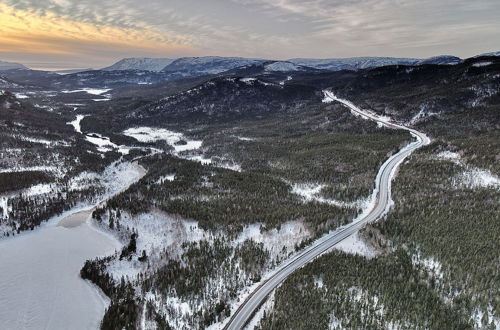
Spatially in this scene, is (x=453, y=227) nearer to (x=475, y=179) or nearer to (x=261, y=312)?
(x=475, y=179)

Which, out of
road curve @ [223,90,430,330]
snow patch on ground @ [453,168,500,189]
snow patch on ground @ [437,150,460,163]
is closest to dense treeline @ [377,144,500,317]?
snow patch on ground @ [453,168,500,189]

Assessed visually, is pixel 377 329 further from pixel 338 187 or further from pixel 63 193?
pixel 63 193

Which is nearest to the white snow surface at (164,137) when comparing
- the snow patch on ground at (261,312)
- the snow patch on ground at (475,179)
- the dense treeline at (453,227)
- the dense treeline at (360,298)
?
the dense treeline at (453,227)

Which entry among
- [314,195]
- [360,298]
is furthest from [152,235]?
[360,298]

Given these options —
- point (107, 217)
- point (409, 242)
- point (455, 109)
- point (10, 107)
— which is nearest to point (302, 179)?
point (409, 242)

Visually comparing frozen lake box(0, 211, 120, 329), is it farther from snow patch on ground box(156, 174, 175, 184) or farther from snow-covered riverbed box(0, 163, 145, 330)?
snow patch on ground box(156, 174, 175, 184)

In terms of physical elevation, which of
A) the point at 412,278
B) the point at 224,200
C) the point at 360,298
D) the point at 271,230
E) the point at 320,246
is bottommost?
the point at 360,298
